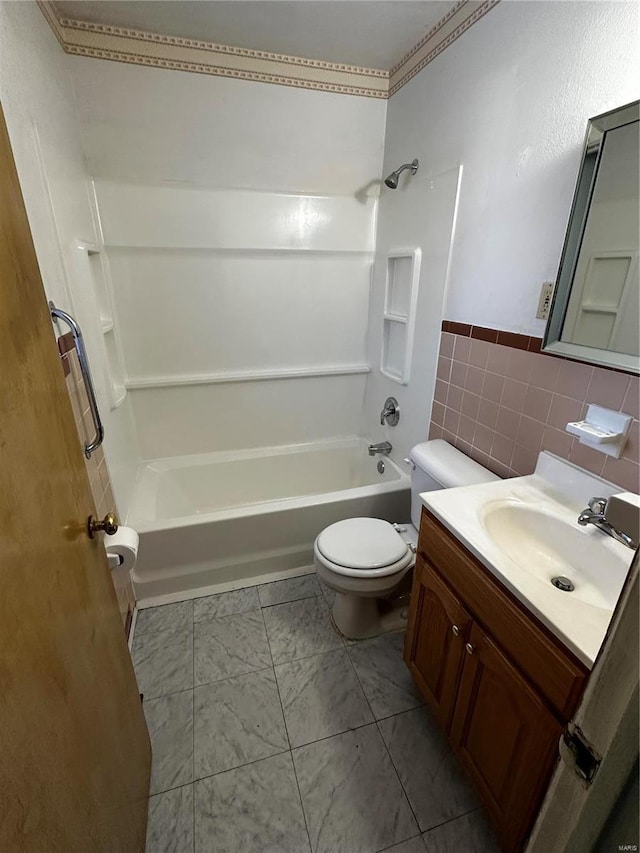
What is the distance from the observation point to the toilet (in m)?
1.49

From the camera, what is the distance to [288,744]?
1.30 metres

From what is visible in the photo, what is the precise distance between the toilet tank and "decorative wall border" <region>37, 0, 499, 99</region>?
1586mm

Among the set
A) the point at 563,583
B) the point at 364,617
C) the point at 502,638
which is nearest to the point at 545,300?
the point at 563,583

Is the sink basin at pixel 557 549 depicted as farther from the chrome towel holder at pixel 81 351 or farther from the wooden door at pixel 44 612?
the chrome towel holder at pixel 81 351

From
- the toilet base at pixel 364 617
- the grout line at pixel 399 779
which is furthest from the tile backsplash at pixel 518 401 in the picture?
the grout line at pixel 399 779

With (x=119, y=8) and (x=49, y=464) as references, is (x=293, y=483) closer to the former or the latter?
(x=49, y=464)

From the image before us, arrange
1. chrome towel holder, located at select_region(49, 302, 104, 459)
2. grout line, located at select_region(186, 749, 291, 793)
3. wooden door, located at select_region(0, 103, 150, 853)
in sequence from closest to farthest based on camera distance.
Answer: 1. wooden door, located at select_region(0, 103, 150, 853)
2. chrome towel holder, located at select_region(49, 302, 104, 459)
3. grout line, located at select_region(186, 749, 291, 793)

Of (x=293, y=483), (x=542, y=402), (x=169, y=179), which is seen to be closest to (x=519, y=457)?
(x=542, y=402)

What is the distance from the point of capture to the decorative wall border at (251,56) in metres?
1.54

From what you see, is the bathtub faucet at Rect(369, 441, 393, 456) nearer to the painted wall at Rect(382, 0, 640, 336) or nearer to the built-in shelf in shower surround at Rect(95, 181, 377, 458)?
the built-in shelf in shower surround at Rect(95, 181, 377, 458)

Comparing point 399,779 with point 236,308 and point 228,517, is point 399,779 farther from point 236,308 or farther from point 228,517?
point 236,308

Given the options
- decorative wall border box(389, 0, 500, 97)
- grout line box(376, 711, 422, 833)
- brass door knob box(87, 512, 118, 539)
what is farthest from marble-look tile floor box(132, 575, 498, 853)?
decorative wall border box(389, 0, 500, 97)

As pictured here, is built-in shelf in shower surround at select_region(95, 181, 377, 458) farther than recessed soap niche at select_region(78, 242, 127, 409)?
Yes

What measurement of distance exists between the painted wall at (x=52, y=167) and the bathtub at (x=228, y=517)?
0.28 m
